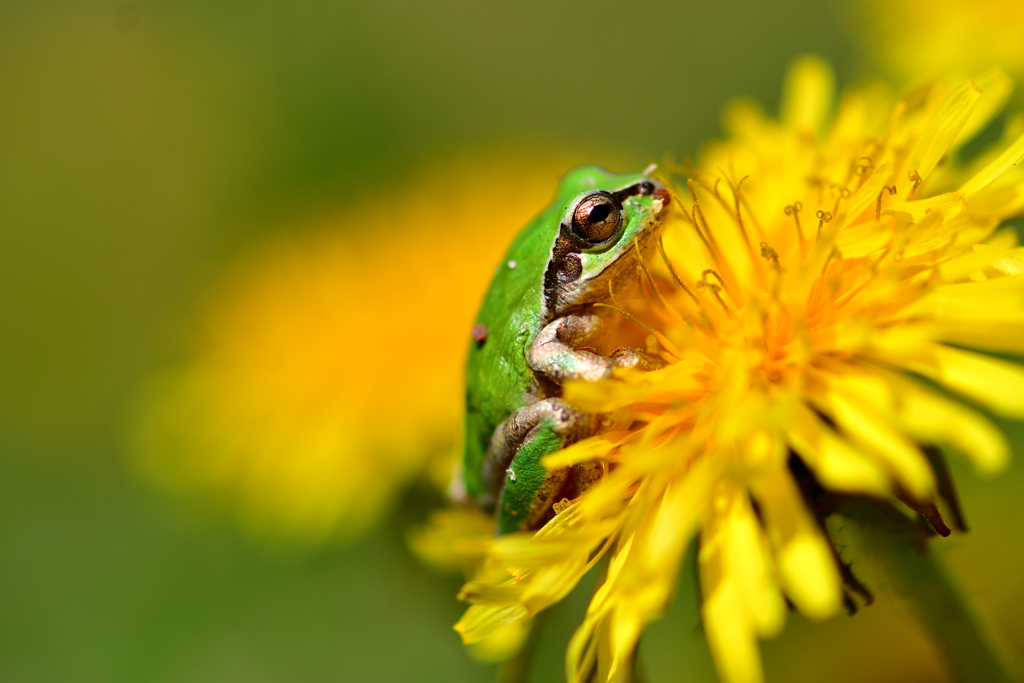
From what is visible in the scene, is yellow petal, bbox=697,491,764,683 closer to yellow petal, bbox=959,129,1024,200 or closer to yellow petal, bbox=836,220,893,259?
yellow petal, bbox=836,220,893,259

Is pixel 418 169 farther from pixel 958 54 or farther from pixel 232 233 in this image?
pixel 958 54

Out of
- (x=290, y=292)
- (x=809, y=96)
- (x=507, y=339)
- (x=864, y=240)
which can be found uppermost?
(x=290, y=292)

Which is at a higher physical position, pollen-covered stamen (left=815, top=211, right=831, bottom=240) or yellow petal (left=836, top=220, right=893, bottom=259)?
pollen-covered stamen (left=815, top=211, right=831, bottom=240)

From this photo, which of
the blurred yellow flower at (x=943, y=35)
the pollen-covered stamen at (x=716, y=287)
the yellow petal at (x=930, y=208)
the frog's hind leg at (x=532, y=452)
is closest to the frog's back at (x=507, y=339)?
the frog's hind leg at (x=532, y=452)

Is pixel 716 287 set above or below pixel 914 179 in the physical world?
below

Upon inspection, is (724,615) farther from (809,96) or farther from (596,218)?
(809,96)

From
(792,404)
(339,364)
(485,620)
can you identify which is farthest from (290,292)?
(792,404)

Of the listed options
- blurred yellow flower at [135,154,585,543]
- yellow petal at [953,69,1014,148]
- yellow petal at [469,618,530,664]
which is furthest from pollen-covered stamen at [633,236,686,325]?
blurred yellow flower at [135,154,585,543]

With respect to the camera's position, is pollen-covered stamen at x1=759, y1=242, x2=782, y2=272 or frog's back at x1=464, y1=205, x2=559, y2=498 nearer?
pollen-covered stamen at x1=759, y1=242, x2=782, y2=272
